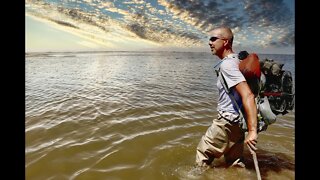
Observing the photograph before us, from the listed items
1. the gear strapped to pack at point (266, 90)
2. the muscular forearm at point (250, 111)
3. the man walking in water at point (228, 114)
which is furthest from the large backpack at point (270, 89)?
the muscular forearm at point (250, 111)

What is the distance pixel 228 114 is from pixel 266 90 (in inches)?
28.2

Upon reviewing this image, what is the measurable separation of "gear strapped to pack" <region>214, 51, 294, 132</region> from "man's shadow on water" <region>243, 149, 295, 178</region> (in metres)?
1.21

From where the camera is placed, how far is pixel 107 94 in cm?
1217

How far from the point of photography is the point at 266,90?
4512 mm

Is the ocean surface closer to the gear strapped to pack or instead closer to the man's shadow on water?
the man's shadow on water

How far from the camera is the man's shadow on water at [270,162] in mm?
5253

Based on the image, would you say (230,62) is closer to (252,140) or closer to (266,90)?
(266,90)

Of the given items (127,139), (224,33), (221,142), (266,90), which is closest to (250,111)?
(266,90)

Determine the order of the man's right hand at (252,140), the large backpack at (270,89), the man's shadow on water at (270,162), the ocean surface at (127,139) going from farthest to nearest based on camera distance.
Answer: the man's shadow on water at (270,162)
the ocean surface at (127,139)
the large backpack at (270,89)
the man's right hand at (252,140)

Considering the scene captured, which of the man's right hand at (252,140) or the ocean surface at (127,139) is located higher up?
the man's right hand at (252,140)

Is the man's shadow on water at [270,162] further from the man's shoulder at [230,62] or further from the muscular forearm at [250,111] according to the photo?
the man's shoulder at [230,62]

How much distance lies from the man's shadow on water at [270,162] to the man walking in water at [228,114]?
18.8 inches
